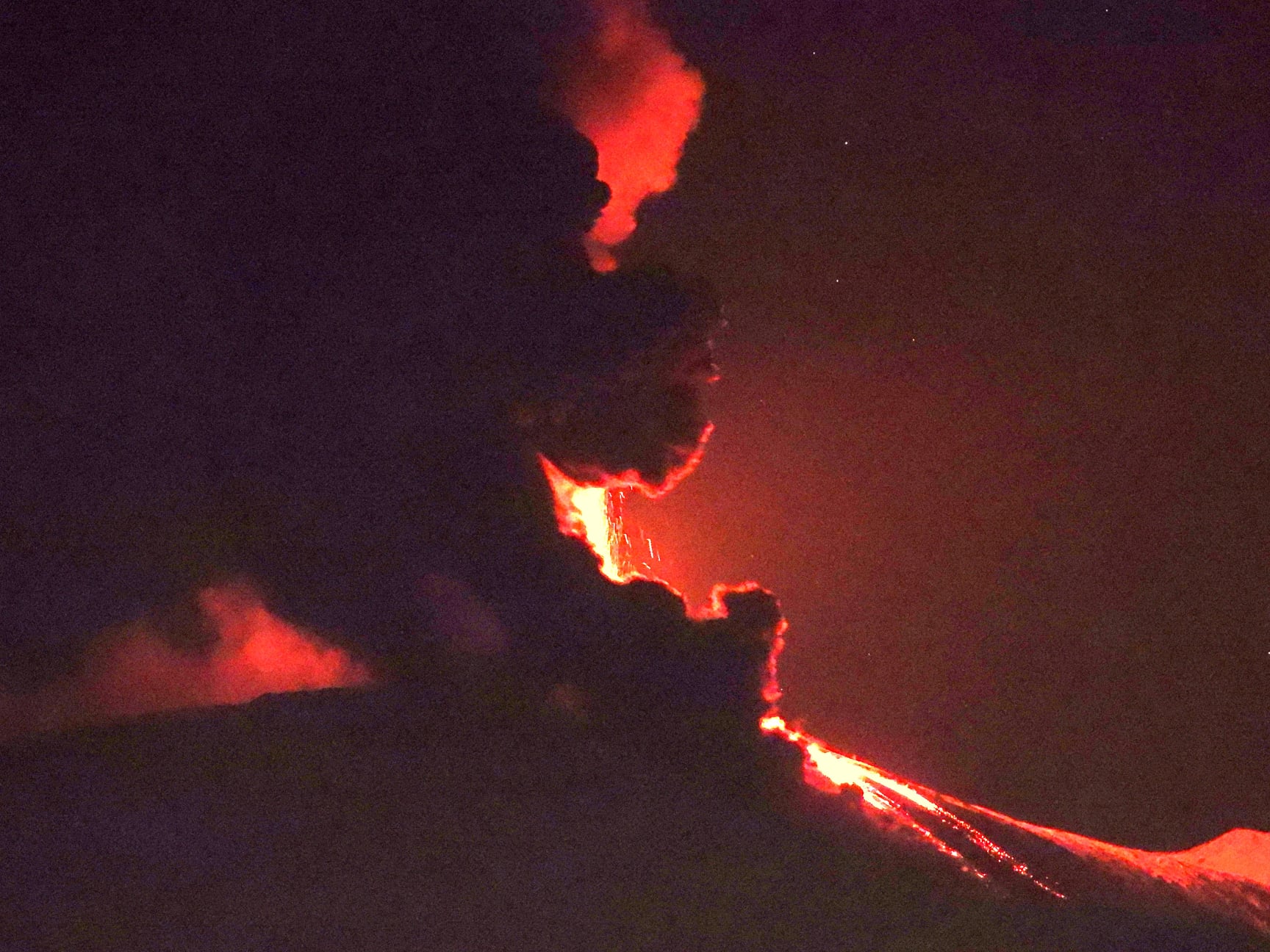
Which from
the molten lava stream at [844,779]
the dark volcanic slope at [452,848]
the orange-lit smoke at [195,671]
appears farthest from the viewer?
the molten lava stream at [844,779]

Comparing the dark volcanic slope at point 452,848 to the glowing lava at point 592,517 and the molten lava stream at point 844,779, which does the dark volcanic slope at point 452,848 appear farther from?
the glowing lava at point 592,517

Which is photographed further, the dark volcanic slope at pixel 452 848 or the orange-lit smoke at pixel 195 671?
the orange-lit smoke at pixel 195 671

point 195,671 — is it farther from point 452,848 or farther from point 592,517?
point 592,517

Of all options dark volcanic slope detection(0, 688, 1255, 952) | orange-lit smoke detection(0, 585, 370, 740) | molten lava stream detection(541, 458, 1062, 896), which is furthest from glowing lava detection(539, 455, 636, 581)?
orange-lit smoke detection(0, 585, 370, 740)

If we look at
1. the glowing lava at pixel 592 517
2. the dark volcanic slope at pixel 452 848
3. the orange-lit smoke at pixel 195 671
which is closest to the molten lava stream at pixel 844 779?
the glowing lava at pixel 592 517

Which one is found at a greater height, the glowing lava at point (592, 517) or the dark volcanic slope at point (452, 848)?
the glowing lava at point (592, 517)

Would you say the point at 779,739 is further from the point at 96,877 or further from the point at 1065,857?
the point at 96,877

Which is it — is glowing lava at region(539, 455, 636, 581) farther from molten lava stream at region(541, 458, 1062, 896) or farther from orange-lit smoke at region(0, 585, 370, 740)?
orange-lit smoke at region(0, 585, 370, 740)
